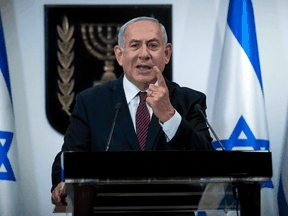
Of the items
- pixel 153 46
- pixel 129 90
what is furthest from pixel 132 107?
pixel 153 46

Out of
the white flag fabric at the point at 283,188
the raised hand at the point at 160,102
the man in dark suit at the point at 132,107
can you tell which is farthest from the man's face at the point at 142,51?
the white flag fabric at the point at 283,188

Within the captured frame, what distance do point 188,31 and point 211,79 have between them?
0.52 m

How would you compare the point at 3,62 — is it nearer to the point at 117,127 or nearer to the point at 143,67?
the point at 143,67

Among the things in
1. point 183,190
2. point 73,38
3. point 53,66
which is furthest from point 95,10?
point 183,190

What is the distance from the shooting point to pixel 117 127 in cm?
154

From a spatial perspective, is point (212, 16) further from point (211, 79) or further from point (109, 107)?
point (109, 107)

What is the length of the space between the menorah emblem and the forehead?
3.33ft

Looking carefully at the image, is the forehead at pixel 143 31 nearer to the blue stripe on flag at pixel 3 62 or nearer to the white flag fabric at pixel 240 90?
the white flag fabric at pixel 240 90

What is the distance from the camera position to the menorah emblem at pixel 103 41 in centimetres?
281

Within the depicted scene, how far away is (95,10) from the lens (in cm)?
285

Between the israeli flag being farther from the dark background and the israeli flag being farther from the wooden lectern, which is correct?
the wooden lectern

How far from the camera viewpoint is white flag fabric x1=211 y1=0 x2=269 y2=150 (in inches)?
93.4

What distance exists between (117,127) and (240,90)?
1.34 m

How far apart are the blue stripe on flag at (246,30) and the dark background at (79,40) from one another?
625 mm
